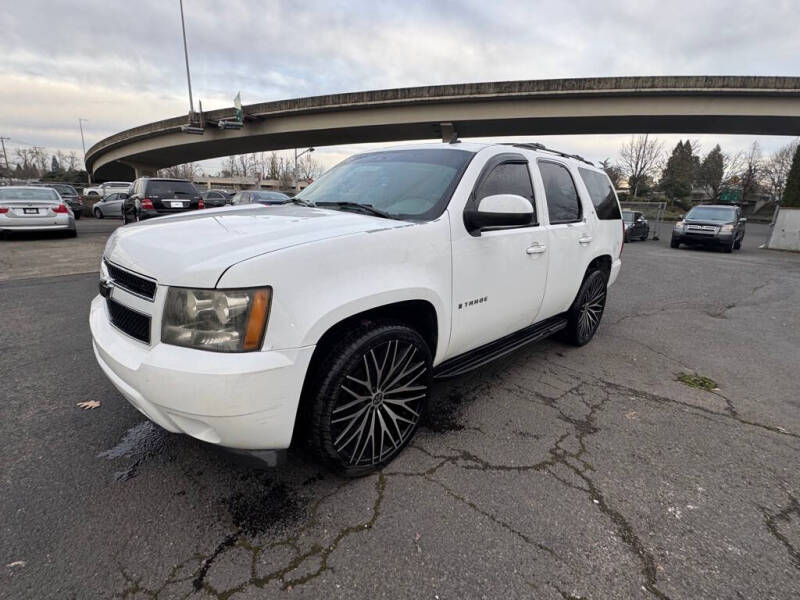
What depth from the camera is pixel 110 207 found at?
2206 cm

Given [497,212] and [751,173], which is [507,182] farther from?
[751,173]

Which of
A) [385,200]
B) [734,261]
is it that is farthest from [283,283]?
[734,261]

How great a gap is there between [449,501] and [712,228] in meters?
17.6

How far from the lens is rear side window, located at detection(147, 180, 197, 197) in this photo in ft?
38.5

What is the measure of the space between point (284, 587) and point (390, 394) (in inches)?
39.9

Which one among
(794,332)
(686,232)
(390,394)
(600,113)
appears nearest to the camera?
(390,394)

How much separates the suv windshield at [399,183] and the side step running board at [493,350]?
3.29ft

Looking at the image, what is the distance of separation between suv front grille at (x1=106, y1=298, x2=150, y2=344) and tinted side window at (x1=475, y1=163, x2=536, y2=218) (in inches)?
80.0

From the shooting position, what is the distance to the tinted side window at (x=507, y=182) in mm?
2871

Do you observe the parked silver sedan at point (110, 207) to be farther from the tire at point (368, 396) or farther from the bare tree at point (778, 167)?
the bare tree at point (778, 167)

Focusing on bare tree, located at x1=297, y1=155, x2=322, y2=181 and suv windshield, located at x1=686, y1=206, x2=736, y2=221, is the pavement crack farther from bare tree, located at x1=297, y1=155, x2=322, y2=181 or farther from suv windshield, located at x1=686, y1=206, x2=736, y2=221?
bare tree, located at x1=297, y1=155, x2=322, y2=181

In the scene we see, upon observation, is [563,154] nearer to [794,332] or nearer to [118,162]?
[794,332]

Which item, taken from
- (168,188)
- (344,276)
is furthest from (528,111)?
(344,276)

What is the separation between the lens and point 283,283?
1.79 metres
